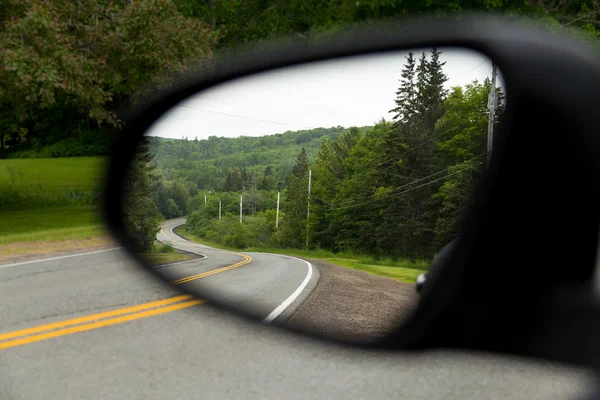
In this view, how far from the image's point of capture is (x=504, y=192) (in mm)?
807

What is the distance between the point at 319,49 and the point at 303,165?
0.24 metres

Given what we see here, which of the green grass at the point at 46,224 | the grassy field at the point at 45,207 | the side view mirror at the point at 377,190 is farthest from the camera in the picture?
the green grass at the point at 46,224

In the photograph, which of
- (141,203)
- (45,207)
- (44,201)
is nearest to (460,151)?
(141,203)

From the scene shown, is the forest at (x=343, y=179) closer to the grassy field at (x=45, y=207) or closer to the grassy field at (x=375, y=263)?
the grassy field at (x=375, y=263)

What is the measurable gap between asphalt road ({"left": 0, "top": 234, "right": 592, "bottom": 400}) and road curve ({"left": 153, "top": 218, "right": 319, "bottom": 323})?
96cm

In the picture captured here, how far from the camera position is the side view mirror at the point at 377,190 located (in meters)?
0.79

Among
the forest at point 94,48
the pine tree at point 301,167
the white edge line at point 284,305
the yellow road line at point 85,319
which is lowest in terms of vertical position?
the yellow road line at point 85,319

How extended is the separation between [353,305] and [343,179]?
0.78 ft

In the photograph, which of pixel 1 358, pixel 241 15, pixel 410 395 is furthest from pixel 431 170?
pixel 241 15

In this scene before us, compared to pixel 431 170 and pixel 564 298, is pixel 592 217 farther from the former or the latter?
pixel 431 170

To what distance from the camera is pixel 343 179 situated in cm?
114

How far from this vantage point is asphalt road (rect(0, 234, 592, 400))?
3223 millimetres

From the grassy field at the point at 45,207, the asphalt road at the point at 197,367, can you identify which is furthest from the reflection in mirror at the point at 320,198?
the grassy field at the point at 45,207

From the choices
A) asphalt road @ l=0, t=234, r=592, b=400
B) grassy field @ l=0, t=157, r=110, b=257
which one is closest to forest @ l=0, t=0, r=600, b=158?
grassy field @ l=0, t=157, r=110, b=257
